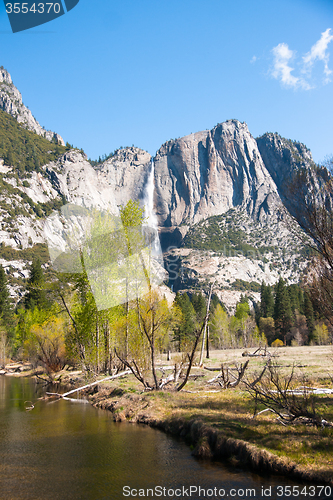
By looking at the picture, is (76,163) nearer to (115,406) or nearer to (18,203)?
(18,203)

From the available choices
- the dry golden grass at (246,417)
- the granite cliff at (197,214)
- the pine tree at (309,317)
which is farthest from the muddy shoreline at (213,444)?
the granite cliff at (197,214)

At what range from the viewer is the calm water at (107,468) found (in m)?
7.84

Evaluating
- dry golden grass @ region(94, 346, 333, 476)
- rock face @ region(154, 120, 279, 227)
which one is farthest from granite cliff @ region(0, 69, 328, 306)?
dry golden grass @ region(94, 346, 333, 476)

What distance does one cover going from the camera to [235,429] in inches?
412

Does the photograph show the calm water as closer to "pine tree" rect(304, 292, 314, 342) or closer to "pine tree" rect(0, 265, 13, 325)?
"pine tree" rect(0, 265, 13, 325)

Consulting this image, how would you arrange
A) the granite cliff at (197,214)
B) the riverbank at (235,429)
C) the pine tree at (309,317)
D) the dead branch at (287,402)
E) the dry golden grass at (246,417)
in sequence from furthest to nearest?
the granite cliff at (197,214), the pine tree at (309,317), the dead branch at (287,402), the dry golden grass at (246,417), the riverbank at (235,429)

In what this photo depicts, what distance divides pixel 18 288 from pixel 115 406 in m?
97.4

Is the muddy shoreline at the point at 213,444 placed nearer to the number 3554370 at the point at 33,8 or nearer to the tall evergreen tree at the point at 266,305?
the number 3554370 at the point at 33,8

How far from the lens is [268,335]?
3059 inches

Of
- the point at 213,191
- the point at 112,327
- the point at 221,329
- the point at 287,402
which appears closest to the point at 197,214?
the point at 213,191

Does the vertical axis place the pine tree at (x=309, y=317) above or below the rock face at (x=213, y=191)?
below

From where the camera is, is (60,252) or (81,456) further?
(60,252)

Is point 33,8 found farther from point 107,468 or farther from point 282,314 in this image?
point 282,314

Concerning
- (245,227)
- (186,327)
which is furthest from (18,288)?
(245,227)
